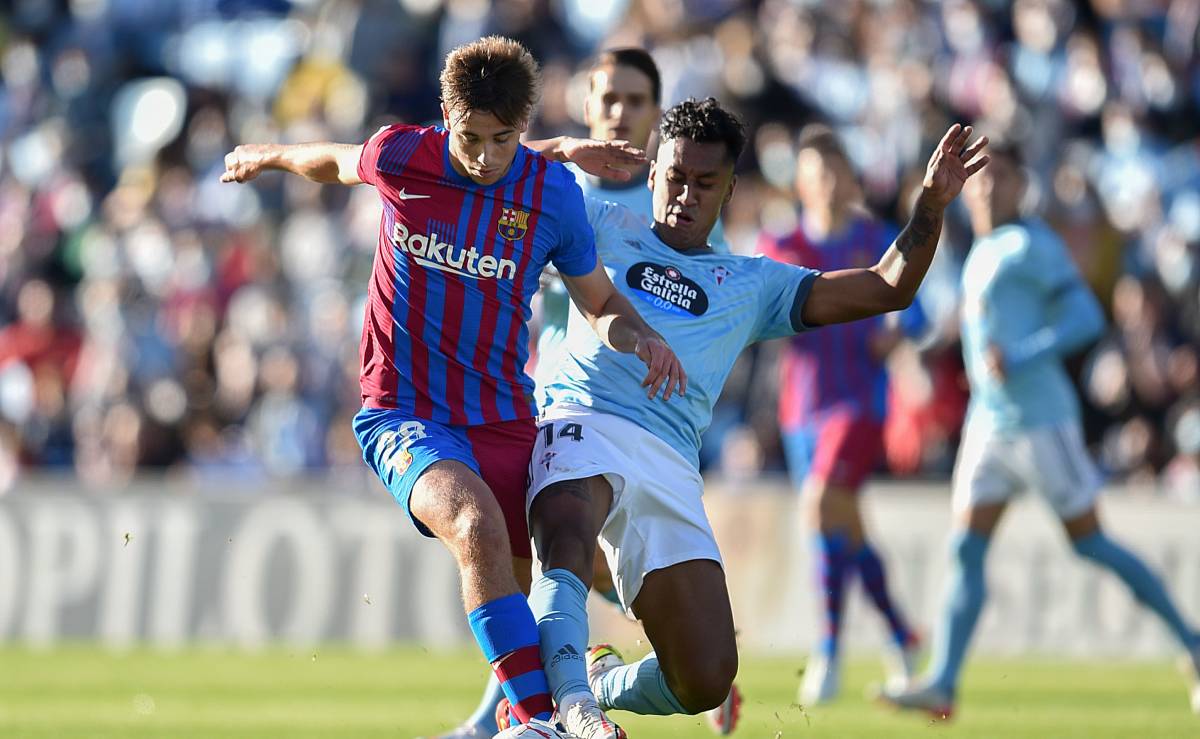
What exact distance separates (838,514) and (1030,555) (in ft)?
9.91

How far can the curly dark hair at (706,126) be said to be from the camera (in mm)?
7438

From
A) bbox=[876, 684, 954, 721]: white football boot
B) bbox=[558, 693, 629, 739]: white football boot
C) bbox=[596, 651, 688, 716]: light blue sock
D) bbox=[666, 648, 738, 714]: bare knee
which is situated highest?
bbox=[558, 693, 629, 739]: white football boot

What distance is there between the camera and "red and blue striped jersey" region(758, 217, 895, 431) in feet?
39.7

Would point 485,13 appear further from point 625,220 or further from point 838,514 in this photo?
point 625,220

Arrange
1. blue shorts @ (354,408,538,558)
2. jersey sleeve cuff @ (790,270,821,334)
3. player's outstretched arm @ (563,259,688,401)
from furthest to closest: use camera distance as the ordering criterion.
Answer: jersey sleeve cuff @ (790,270,821,334) → blue shorts @ (354,408,538,558) → player's outstretched arm @ (563,259,688,401)

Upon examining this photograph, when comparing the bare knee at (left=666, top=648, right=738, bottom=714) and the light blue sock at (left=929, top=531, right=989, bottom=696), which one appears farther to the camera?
the light blue sock at (left=929, top=531, right=989, bottom=696)

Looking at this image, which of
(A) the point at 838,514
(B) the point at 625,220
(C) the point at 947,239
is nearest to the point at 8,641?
(A) the point at 838,514

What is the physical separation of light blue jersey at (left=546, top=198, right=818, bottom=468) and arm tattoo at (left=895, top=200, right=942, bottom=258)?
461 millimetres

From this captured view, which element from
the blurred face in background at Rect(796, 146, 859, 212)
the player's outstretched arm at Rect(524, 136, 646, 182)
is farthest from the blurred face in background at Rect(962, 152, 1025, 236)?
the player's outstretched arm at Rect(524, 136, 646, 182)

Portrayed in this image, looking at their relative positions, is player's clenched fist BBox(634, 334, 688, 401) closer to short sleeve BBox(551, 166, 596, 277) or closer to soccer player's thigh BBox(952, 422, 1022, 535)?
short sleeve BBox(551, 166, 596, 277)

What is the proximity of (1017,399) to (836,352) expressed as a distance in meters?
1.48

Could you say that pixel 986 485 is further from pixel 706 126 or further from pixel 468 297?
pixel 468 297

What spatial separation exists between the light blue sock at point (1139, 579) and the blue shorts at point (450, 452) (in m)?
4.63

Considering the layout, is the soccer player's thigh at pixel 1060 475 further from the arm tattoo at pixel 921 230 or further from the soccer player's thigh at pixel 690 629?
the soccer player's thigh at pixel 690 629
